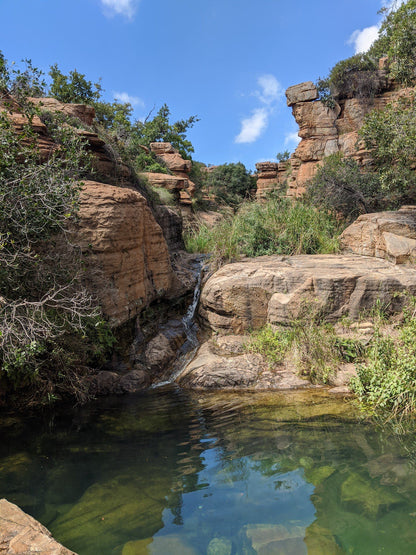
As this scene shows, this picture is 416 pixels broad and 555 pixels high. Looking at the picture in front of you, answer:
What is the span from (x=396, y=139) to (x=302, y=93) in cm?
1373

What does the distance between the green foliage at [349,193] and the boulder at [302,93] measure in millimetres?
9919

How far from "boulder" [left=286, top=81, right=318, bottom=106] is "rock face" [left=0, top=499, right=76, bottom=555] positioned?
23.1 meters

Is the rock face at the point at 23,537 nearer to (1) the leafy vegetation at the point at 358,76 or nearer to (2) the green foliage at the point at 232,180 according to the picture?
(1) the leafy vegetation at the point at 358,76

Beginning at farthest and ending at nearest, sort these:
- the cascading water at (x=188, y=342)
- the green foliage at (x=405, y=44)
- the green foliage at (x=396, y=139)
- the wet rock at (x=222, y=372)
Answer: the green foliage at (x=405, y=44)
the green foliage at (x=396, y=139)
the cascading water at (x=188, y=342)
the wet rock at (x=222, y=372)

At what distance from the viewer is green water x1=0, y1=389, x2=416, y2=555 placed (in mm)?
2947

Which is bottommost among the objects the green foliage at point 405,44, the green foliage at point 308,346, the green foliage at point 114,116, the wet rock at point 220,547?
the wet rock at point 220,547

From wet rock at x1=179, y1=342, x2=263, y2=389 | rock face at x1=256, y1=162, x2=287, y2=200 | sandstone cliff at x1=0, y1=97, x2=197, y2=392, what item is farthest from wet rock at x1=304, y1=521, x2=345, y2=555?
rock face at x1=256, y1=162, x2=287, y2=200

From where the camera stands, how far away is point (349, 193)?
13.2 m

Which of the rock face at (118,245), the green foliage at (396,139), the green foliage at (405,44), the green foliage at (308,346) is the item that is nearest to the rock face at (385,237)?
the green foliage at (396,139)

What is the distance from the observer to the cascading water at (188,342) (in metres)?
8.15

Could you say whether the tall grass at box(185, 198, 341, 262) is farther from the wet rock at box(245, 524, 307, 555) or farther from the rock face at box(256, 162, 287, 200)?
the rock face at box(256, 162, 287, 200)

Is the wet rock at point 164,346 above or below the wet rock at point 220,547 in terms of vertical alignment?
above

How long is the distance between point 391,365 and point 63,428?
4990 mm

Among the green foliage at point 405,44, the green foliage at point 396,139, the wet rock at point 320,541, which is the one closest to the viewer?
the wet rock at point 320,541
